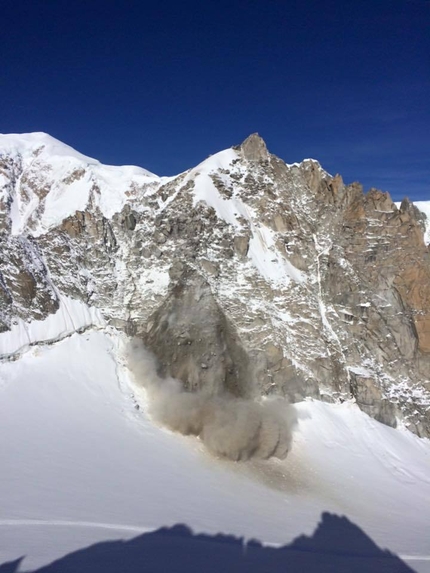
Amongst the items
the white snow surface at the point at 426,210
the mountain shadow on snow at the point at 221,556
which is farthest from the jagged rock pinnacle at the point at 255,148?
the mountain shadow on snow at the point at 221,556

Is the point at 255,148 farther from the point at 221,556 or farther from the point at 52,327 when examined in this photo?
the point at 221,556

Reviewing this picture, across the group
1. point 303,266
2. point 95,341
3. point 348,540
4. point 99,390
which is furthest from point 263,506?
point 303,266

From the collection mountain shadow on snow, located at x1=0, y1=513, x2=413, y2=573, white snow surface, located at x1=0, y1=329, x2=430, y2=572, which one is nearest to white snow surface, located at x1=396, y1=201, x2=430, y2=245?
white snow surface, located at x1=0, y1=329, x2=430, y2=572

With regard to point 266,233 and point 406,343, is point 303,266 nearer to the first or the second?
point 266,233

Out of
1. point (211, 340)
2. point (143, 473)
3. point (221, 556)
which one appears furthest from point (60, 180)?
point (221, 556)

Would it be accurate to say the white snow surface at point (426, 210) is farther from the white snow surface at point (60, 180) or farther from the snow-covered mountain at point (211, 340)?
the white snow surface at point (60, 180)

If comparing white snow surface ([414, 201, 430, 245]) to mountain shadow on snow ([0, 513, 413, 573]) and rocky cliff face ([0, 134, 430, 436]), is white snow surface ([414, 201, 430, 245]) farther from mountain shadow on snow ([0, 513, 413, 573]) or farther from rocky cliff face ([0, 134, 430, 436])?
mountain shadow on snow ([0, 513, 413, 573])
